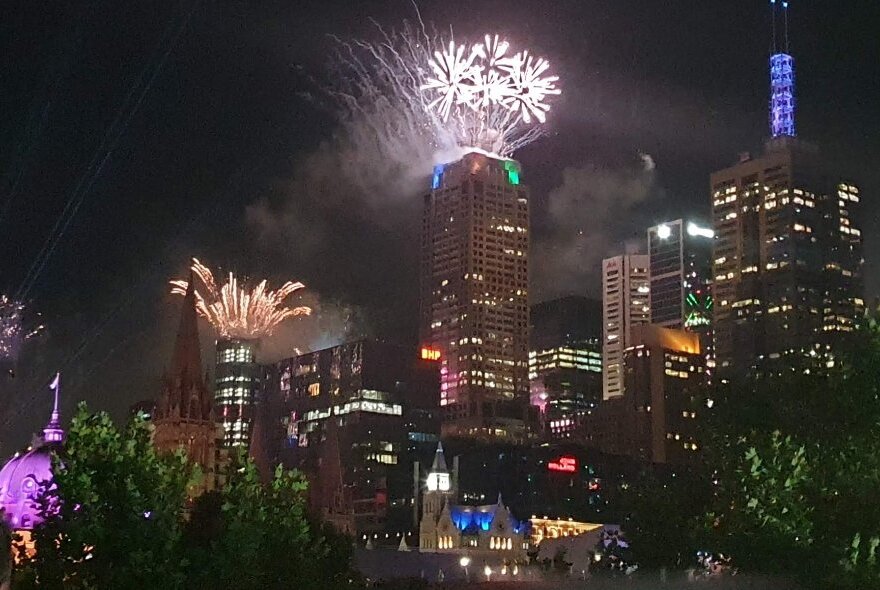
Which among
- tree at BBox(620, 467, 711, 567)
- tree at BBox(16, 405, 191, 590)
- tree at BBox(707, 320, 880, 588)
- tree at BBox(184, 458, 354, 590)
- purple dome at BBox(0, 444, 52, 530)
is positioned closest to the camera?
tree at BBox(16, 405, 191, 590)

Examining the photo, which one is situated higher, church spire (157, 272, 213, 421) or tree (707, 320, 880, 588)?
church spire (157, 272, 213, 421)

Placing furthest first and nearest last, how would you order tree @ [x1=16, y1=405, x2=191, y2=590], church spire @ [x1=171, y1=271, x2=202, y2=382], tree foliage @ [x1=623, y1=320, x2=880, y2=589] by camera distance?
church spire @ [x1=171, y1=271, x2=202, y2=382], tree foliage @ [x1=623, y1=320, x2=880, y2=589], tree @ [x1=16, y1=405, x2=191, y2=590]

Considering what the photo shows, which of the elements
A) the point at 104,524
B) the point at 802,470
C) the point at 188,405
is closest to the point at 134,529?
the point at 104,524

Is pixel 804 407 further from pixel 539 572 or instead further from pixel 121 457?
pixel 539 572

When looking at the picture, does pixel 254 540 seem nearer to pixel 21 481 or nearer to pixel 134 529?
pixel 134 529

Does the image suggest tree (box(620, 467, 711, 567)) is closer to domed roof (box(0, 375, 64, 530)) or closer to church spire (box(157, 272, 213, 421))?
domed roof (box(0, 375, 64, 530))

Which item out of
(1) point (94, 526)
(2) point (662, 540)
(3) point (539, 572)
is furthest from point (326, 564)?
(3) point (539, 572)

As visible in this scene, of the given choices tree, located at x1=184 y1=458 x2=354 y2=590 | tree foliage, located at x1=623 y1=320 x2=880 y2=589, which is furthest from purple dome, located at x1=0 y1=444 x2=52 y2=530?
tree foliage, located at x1=623 y1=320 x2=880 y2=589
